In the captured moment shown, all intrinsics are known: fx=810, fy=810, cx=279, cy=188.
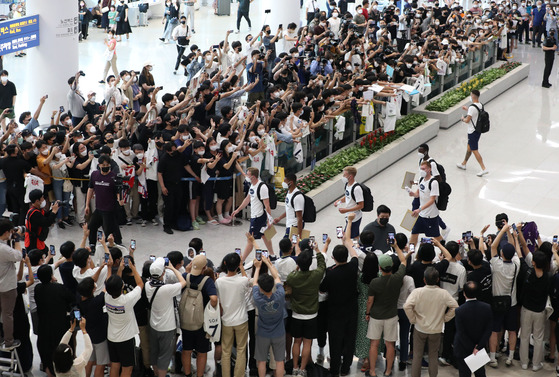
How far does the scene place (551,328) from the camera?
350 inches

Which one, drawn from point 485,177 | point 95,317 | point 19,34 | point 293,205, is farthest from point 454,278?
point 19,34

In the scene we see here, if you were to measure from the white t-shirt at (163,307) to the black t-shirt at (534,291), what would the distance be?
3710 mm

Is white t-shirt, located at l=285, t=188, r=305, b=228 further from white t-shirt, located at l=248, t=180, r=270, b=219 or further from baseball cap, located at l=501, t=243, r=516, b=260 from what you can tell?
baseball cap, located at l=501, t=243, r=516, b=260

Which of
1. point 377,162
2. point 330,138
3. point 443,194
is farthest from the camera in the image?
point 377,162

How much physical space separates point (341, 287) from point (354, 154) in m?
7.28

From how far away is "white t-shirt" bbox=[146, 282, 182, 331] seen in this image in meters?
7.93

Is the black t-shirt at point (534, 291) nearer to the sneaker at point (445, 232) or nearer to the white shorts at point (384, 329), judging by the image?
the white shorts at point (384, 329)

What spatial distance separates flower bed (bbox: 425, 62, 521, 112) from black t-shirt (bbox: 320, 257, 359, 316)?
11.2m

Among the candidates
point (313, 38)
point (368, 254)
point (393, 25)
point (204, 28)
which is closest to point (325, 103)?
point (313, 38)

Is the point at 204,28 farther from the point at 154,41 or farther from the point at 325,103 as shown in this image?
the point at 325,103

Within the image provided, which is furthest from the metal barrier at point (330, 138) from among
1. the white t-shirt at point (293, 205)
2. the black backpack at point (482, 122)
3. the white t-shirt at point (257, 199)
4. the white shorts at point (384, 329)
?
the white shorts at point (384, 329)

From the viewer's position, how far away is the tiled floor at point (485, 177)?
40.8 ft

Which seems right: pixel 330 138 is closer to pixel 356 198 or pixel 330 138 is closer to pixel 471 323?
pixel 356 198

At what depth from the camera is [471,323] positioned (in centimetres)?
791
